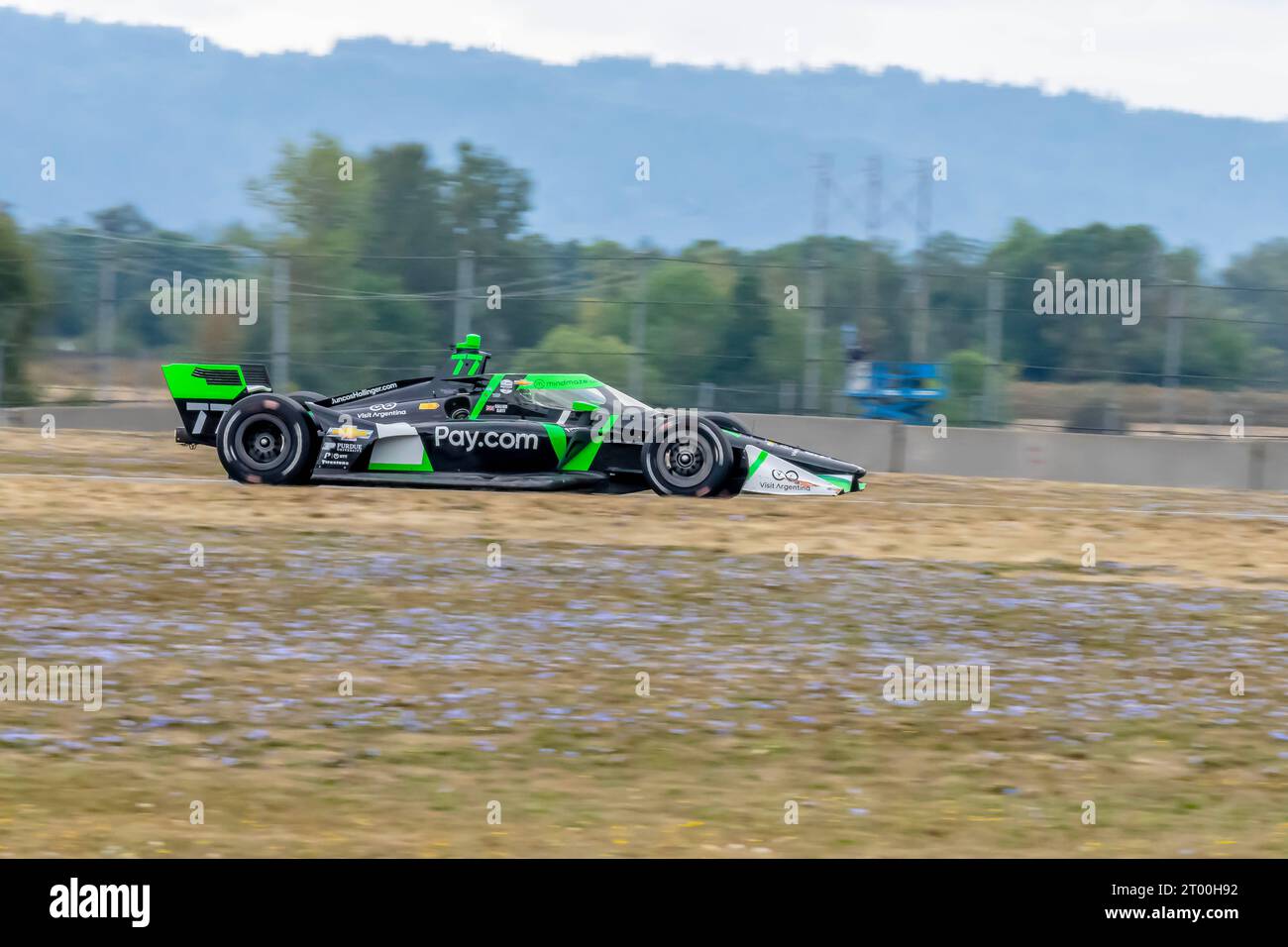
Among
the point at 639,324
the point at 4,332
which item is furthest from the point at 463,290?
the point at 4,332

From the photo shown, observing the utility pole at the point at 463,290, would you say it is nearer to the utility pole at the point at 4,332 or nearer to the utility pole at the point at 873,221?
the utility pole at the point at 4,332

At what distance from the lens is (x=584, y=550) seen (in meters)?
11.9

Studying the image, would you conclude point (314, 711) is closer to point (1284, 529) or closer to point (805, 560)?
point (805, 560)

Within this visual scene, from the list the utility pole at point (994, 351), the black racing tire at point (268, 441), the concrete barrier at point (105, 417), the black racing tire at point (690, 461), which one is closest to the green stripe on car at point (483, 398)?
the black racing tire at point (690, 461)

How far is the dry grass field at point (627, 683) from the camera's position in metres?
5.73

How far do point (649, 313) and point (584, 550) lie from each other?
31.2ft

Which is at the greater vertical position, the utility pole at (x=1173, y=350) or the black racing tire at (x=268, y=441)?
the utility pole at (x=1173, y=350)

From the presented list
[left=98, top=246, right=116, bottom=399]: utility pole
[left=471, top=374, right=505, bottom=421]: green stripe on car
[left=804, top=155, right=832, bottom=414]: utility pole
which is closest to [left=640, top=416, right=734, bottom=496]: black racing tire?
[left=471, top=374, right=505, bottom=421]: green stripe on car

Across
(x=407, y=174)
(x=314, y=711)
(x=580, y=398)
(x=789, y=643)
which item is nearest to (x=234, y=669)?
(x=314, y=711)

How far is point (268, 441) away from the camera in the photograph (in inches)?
588

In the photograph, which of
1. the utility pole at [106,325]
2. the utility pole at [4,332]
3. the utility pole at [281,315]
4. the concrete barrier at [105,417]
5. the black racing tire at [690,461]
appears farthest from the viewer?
the utility pole at [4,332]

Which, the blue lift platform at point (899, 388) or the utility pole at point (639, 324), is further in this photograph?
the blue lift platform at point (899, 388)

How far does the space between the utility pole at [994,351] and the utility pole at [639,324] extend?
14.8ft

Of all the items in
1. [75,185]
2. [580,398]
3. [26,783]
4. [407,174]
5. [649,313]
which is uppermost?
[75,185]
